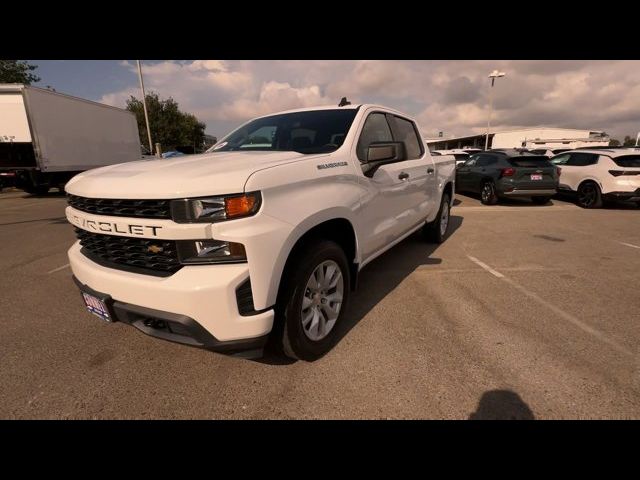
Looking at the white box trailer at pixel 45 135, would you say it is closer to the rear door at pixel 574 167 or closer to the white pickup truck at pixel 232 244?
the white pickup truck at pixel 232 244

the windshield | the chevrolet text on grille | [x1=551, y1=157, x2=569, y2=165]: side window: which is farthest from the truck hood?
[x1=551, y1=157, x2=569, y2=165]: side window

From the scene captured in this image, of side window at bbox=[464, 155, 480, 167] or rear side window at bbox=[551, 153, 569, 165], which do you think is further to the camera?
side window at bbox=[464, 155, 480, 167]

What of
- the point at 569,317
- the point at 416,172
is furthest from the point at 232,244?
the point at 569,317

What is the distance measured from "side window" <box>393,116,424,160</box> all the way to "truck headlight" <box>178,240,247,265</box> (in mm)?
2625

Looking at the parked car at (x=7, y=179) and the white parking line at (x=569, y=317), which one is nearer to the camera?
the white parking line at (x=569, y=317)

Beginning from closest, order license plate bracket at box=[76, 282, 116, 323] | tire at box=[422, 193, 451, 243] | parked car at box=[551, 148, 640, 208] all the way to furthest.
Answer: license plate bracket at box=[76, 282, 116, 323], tire at box=[422, 193, 451, 243], parked car at box=[551, 148, 640, 208]

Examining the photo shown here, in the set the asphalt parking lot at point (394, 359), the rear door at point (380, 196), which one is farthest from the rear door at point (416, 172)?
the asphalt parking lot at point (394, 359)

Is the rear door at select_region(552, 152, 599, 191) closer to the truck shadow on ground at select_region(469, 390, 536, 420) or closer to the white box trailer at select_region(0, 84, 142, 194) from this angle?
the truck shadow on ground at select_region(469, 390, 536, 420)

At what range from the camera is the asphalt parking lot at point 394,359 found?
2018 mm

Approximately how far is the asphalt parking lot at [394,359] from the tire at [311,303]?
164mm

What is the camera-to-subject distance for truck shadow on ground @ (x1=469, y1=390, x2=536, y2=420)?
1906 millimetres

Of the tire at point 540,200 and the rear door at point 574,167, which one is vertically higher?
the rear door at point 574,167
